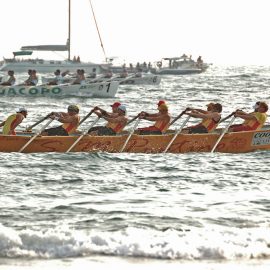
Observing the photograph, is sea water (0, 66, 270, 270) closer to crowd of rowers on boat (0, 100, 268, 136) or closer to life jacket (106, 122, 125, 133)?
crowd of rowers on boat (0, 100, 268, 136)

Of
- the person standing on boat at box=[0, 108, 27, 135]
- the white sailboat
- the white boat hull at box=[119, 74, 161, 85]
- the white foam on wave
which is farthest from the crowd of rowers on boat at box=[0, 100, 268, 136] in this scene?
the white sailboat

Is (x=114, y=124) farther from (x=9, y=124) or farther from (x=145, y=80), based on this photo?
(x=145, y=80)

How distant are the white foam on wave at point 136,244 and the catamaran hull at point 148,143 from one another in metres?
7.94

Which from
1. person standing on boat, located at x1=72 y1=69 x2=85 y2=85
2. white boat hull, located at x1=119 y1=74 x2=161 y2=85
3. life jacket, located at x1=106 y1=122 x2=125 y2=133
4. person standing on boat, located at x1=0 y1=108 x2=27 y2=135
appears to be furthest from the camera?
white boat hull, located at x1=119 y1=74 x2=161 y2=85

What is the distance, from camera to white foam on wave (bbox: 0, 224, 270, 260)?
982cm

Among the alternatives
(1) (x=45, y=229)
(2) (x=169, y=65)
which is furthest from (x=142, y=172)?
(2) (x=169, y=65)

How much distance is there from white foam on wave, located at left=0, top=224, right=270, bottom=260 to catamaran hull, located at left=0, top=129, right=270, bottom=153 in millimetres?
7942

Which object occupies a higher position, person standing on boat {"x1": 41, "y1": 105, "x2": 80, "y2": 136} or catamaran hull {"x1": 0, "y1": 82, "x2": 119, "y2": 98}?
person standing on boat {"x1": 41, "y1": 105, "x2": 80, "y2": 136}

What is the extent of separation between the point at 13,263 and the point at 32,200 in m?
3.75

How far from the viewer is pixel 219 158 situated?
61.1 ft

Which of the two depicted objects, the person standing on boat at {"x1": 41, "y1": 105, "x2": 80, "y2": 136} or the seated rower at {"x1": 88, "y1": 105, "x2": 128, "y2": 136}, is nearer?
the person standing on boat at {"x1": 41, "y1": 105, "x2": 80, "y2": 136}

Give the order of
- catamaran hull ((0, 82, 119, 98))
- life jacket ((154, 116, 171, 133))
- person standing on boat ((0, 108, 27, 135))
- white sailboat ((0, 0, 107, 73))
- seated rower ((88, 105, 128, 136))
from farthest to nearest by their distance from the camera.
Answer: white sailboat ((0, 0, 107, 73))
catamaran hull ((0, 82, 119, 98))
life jacket ((154, 116, 171, 133))
seated rower ((88, 105, 128, 136))
person standing on boat ((0, 108, 27, 135))

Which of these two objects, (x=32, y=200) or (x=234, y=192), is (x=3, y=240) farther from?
(x=234, y=192)

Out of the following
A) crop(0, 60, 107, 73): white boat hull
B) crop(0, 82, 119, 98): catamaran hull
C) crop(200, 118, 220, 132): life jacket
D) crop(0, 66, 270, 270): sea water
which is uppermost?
crop(200, 118, 220, 132): life jacket
